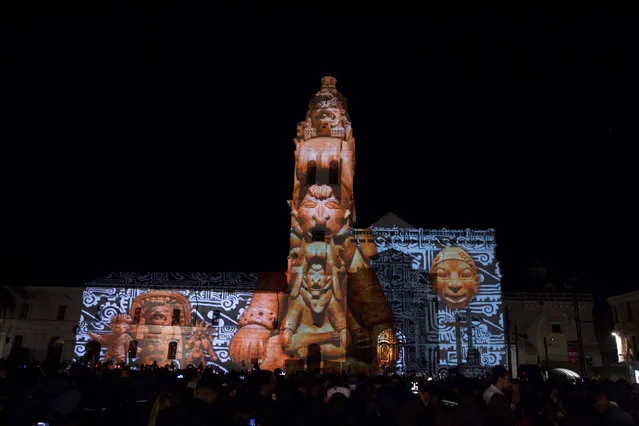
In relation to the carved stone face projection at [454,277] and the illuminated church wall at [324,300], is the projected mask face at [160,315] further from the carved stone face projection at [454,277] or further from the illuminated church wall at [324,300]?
the carved stone face projection at [454,277]

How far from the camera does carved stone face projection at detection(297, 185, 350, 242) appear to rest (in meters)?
40.9

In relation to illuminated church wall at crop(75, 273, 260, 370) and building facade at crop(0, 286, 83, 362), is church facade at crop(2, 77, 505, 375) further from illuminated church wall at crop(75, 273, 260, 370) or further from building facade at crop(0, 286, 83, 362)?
building facade at crop(0, 286, 83, 362)

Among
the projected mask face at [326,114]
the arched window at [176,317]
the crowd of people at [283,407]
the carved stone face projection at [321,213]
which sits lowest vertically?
the crowd of people at [283,407]

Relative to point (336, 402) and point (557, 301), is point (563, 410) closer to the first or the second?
point (336, 402)

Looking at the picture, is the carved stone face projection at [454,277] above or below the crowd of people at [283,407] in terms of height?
above

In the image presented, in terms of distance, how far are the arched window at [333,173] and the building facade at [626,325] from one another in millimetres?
26104

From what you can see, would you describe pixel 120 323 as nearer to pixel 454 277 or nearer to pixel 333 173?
pixel 333 173

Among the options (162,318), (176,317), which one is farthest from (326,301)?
(162,318)

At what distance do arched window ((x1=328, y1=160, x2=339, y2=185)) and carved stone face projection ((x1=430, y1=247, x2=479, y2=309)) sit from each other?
396 inches

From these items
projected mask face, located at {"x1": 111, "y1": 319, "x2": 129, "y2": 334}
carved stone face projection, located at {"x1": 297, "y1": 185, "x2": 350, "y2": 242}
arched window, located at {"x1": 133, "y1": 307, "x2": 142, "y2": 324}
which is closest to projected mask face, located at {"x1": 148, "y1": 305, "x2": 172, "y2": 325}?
arched window, located at {"x1": 133, "y1": 307, "x2": 142, "y2": 324}

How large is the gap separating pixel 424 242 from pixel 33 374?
108 feet

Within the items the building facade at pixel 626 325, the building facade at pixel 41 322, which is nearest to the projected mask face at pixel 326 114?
the building facade at pixel 41 322

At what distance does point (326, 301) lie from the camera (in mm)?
39469

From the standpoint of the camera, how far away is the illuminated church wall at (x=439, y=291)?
127ft
